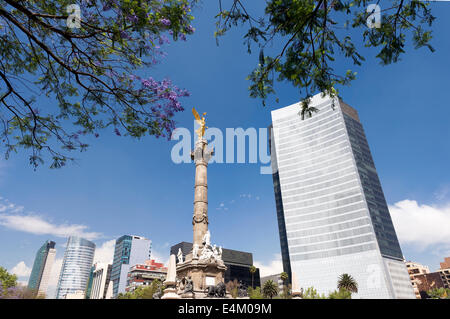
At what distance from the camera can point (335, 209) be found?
289 ft

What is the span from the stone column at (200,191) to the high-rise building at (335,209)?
44597 millimetres

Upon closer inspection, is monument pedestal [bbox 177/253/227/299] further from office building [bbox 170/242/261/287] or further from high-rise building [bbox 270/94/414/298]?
office building [bbox 170/242/261/287]

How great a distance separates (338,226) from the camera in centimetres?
8562

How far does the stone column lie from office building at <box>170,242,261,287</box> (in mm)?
67409

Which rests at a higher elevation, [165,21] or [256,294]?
[165,21]

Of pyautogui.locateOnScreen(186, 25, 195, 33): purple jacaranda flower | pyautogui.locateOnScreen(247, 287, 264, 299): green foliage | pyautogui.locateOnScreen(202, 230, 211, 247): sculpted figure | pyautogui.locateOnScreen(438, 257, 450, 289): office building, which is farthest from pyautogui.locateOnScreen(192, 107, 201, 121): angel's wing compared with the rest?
pyautogui.locateOnScreen(438, 257, 450, 289): office building

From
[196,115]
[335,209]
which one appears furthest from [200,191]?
[335,209]

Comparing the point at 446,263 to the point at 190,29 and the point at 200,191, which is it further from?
the point at 190,29

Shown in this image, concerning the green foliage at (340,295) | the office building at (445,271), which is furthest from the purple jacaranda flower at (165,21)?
the office building at (445,271)

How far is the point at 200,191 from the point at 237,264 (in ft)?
243

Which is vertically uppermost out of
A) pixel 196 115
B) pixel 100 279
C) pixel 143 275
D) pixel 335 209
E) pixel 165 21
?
pixel 335 209

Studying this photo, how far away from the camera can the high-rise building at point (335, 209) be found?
7869cm

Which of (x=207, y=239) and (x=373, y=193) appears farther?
(x=373, y=193)

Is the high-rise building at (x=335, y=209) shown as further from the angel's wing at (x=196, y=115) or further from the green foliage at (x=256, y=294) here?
the angel's wing at (x=196, y=115)
